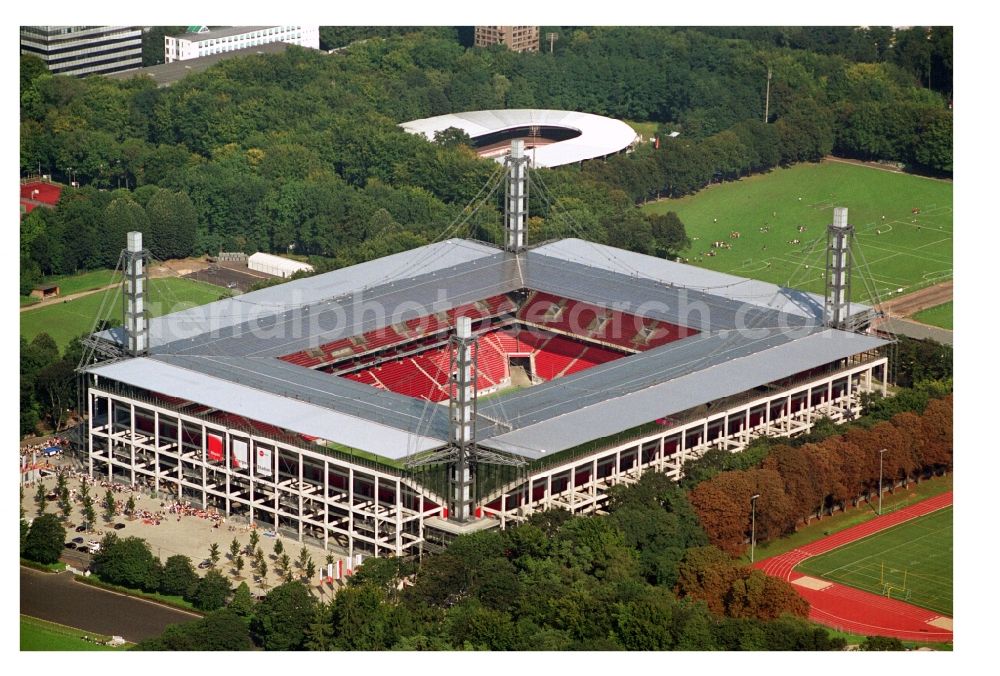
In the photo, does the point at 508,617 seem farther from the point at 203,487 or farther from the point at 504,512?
the point at 203,487

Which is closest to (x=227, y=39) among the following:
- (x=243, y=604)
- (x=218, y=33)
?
(x=218, y=33)

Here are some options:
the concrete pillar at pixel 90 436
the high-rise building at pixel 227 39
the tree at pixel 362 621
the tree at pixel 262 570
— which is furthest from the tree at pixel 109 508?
the high-rise building at pixel 227 39

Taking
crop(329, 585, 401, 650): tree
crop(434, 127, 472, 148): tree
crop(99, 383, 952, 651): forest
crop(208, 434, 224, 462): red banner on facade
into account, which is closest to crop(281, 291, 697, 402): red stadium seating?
crop(208, 434, 224, 462): red banner on facade

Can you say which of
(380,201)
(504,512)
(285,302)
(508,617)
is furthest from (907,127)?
(508,617)

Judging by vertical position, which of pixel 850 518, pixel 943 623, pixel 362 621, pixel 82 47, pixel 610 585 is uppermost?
pixel 82 47

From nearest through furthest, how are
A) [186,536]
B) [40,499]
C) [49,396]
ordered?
[186,536] < [40,499] < [49,396]

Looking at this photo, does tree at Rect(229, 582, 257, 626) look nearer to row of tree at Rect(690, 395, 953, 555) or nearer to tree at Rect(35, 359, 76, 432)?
row of tree at Rect(690, 395, 953, 555)

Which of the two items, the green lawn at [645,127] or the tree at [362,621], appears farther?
the green lawn at [645,127]

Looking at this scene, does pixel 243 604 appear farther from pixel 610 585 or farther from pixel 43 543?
pixel 610 585

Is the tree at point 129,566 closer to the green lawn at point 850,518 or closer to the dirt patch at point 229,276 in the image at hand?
the green lawn at point 850,518
